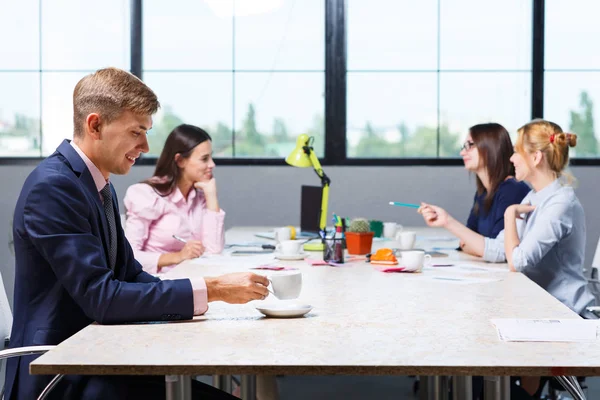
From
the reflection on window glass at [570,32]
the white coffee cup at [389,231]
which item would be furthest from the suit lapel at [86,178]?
the reflection on window glass at [570,32]

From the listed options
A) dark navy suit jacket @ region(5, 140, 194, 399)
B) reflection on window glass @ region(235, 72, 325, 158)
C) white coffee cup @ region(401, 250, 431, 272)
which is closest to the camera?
dark navy suit jacket @ region(5, 140, 194, 399)

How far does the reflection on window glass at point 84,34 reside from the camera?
20.0 feet

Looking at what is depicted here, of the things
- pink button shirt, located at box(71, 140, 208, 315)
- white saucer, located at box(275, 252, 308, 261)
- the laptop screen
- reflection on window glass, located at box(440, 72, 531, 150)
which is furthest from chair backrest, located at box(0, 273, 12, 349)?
reflection on window glass, located at box(440, 72, 531, 150)

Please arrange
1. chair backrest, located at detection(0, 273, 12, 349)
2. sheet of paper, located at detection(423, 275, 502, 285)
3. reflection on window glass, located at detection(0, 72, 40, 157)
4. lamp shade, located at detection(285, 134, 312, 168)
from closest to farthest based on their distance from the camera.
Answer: chair backrest, located at detection(0, 273, 12, 349) < sheet of paper, located at detection(423, 275, 502, 285) < lamp shade, located at detection(285, 134, 312, 168) < reflection on window glass, located at detection(0, 72, 40, 157)

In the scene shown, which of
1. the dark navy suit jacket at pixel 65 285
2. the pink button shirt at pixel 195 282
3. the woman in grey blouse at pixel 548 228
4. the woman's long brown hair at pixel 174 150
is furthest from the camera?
the woman's long brown hair at pixel 174 150

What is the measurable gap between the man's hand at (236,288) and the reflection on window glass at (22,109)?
455cm

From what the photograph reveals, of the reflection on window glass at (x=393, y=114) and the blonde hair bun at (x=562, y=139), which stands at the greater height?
the reflection on window glass at (x=393, y=114)

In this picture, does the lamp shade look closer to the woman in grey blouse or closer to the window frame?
the woman in grey blouse

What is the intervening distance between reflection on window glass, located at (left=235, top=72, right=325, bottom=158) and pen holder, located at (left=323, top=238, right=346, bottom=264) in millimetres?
2881

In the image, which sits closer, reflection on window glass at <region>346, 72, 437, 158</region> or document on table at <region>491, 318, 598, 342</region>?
document on table at <region>491, 318, 598, 342</region>

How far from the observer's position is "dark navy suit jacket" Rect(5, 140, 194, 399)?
71.3 inches

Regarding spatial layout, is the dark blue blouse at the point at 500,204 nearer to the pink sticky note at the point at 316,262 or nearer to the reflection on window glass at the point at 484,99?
the pink sticky note at the point at 316,262

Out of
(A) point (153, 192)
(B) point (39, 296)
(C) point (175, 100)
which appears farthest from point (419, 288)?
(C) point (175, 100)

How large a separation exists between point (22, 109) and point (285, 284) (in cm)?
460
